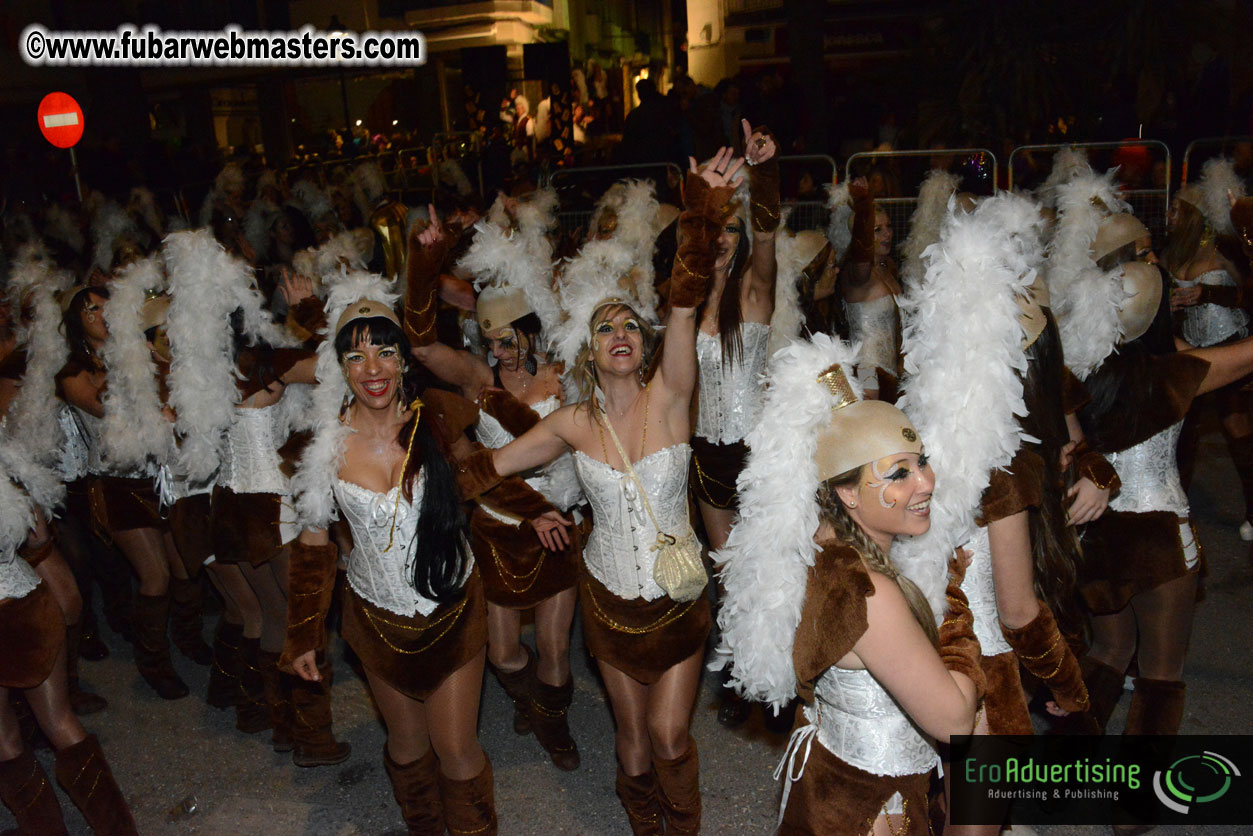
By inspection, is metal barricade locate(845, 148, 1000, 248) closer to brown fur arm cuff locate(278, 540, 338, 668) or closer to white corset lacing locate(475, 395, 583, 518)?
white corset lacing locate(475, 395, 583, 518)

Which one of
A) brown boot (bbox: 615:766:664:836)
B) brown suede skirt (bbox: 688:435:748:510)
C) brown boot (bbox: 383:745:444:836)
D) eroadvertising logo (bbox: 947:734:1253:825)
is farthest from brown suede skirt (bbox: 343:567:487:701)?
eroadvertising logo (bbox: 947:734:1253:825)

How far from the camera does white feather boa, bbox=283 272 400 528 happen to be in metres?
3.39

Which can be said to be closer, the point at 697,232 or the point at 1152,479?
the point at 697,232

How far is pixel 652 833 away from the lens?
345 cm

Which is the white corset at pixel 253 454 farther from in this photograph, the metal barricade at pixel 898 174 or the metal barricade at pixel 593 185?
the metal barricade at pixel 898 174

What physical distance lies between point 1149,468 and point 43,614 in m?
3.89

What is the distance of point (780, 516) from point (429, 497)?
4.75 feet

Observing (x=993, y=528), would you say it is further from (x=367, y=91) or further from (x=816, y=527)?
(x=367, y=91)

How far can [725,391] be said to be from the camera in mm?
4660

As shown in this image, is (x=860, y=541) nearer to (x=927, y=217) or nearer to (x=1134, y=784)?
(x=1134, y=784)

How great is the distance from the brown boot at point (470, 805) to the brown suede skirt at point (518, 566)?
92 cm

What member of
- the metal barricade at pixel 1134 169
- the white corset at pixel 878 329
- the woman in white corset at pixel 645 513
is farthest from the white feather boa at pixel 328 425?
the metal barricade at pixel 1134 169

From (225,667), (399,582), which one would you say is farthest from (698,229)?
(225,667)

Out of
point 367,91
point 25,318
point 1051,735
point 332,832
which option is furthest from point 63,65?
point 1051,735
